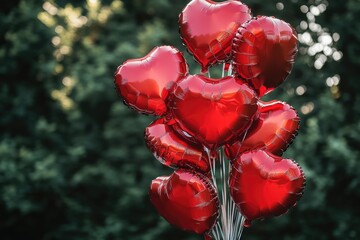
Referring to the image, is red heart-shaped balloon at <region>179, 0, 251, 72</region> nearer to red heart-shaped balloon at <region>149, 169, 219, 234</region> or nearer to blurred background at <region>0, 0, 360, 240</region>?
red heart-shaped balloon at <region>149, 169, 219, 234</region>

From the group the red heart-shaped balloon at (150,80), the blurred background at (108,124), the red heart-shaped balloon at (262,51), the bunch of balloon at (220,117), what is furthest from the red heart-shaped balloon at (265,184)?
the blurred background at (108,124)

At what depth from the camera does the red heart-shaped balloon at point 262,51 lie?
2.59m

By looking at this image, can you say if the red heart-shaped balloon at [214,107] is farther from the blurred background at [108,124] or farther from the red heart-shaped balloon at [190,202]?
the blurred background at [108,124]

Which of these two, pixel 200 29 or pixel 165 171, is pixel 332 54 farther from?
pixel 200 29

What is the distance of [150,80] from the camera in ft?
9.00

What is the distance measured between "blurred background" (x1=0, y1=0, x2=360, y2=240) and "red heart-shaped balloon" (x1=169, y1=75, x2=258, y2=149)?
355 cm

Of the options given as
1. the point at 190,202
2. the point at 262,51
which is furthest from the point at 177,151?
the point at 262,51

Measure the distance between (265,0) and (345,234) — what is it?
2946 mm

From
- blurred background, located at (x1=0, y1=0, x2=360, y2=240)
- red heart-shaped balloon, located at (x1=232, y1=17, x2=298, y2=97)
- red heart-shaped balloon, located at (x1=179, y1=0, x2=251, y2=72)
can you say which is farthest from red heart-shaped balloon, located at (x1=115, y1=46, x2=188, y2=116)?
blurred background, located at (x1=0, y1=0, x2=360, y2=240)

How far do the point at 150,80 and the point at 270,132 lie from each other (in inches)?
25.6

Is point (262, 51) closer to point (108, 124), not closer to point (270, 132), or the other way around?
point (270, 132)

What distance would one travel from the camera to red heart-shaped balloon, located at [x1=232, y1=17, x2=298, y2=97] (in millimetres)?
2586

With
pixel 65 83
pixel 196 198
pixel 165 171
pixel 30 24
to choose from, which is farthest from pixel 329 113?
pixel 196 198

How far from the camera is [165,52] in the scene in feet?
9.25
